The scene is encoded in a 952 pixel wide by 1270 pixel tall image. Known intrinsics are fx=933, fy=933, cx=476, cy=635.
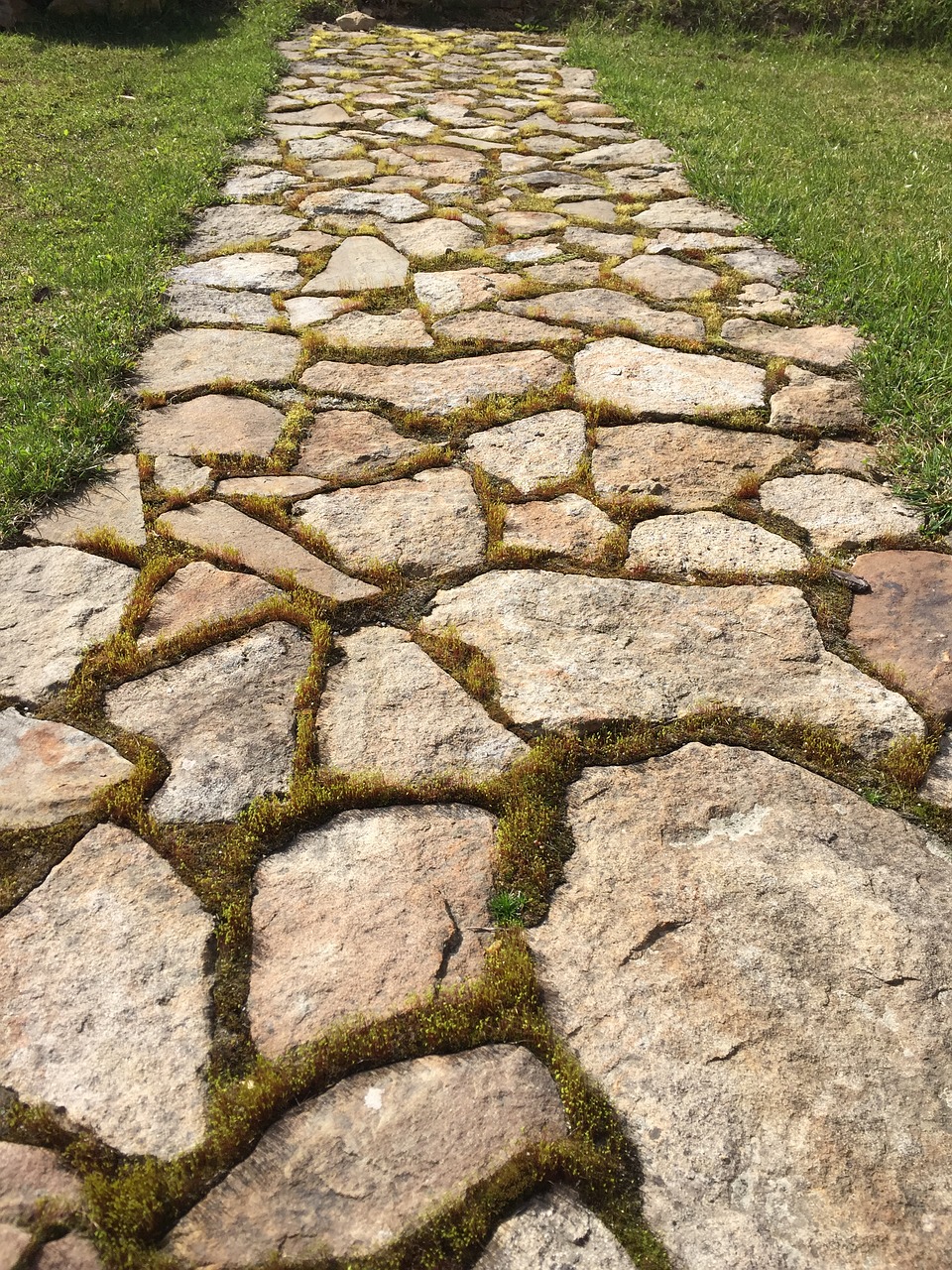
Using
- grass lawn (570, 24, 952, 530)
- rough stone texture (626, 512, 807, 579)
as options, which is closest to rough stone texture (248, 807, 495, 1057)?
rough stone texture (626, 512, 807, 579)

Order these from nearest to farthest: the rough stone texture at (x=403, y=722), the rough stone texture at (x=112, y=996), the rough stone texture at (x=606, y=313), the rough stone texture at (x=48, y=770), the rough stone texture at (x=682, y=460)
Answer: the rough stone texture at (x=112, y=996)
the rough stone texture at (x=48, y=770)
the rough stone texture at (x=403, y=722)
the rough stone texture at (x=682, y=460)
the rough stone texture at (x=606, y=313)

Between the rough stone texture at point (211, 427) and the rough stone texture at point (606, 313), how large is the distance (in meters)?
1.38

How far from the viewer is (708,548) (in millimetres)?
2766

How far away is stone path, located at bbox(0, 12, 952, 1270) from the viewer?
4.57ft

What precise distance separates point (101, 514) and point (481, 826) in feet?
5.64

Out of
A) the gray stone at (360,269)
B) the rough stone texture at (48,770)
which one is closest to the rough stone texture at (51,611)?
the rough stone texture at (48,770)

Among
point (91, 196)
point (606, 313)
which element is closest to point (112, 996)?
point (606, 313)

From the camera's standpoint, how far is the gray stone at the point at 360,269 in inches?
178

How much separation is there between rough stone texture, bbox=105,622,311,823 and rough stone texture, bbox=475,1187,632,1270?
3.16ft

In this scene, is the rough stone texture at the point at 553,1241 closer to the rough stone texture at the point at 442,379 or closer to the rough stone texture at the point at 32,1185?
the rough stone texture at the point at 32,1185

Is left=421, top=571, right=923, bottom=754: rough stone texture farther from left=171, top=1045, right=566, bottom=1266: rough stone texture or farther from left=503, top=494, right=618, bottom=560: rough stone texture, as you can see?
left=171, top=1045, right=566, bottom=1266: rough stone texture

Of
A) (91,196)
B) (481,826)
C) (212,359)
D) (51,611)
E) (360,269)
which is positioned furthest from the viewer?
(91,196)

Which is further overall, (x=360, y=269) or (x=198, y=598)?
(x=360, y=269)

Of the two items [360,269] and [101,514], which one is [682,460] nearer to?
[101,514]
